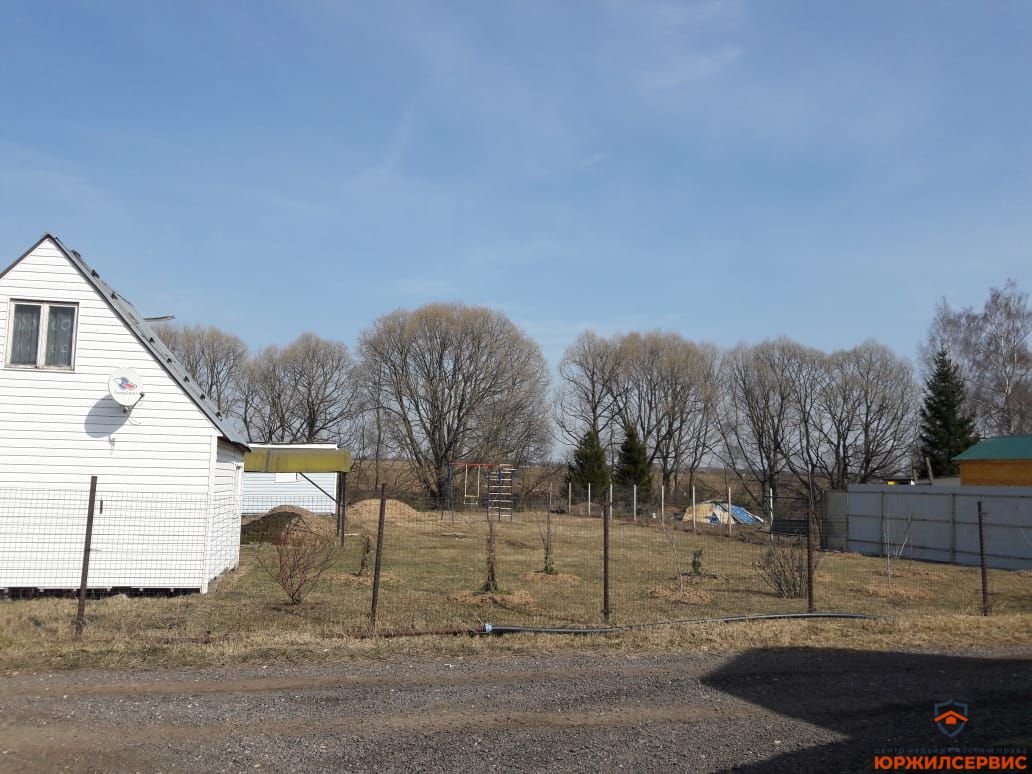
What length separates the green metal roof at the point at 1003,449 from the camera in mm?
25703

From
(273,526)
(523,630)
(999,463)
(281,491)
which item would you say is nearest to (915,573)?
(999,463)

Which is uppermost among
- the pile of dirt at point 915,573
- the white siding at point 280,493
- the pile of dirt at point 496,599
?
the white siding at point 280,493

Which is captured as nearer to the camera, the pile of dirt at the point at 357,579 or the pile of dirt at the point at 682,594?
the pile of dirt at the point at 682,594

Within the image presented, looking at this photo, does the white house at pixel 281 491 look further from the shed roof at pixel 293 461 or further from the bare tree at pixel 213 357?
Result: the bare tree at pixel 213 357

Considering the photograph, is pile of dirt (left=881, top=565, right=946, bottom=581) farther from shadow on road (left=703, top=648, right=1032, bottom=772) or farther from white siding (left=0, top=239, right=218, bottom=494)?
white siding (left=0, top=239, right=218, bottom=494)

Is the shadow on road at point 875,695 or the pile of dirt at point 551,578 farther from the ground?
the shadow on road at point 875,695

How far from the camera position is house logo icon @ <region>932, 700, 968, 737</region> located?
6.02m

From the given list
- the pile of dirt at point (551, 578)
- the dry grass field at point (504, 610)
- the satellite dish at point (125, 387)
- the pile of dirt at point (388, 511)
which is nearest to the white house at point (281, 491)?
the pile of dirt at point (388, 511)

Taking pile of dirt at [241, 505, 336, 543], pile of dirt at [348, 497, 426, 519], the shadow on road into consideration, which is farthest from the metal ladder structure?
the shadow on road

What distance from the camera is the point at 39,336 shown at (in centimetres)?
1290

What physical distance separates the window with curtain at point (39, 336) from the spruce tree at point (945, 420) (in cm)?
4221

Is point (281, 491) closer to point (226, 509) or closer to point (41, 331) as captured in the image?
point (226, 509)

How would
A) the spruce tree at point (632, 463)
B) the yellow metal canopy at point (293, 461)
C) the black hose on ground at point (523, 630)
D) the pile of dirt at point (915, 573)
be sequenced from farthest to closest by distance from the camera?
the spruce tree at point (632, 463) → the yellow metal canopy at point (293, 461) → the pile of dirt at point (915, 573) → the black hose on ground at point (523, 630)

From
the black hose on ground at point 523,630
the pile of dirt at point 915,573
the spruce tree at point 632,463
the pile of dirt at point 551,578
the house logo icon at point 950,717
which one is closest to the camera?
the house logo icon at point 950,717
